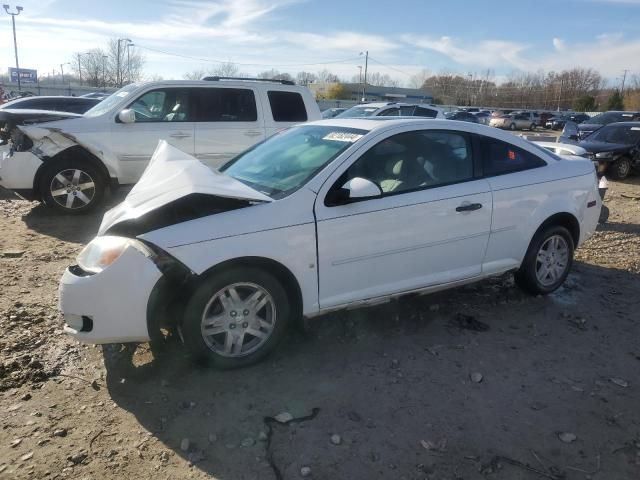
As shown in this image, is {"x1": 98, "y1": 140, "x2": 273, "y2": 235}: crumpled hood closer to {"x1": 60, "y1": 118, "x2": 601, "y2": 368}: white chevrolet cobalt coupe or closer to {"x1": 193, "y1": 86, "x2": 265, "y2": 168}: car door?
{"x1": 60, "y1": 118, "x2": 601, "y2": 368}: white chevrolet cobalt coupe

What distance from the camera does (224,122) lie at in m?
8.29

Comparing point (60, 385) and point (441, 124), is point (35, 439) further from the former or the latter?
point (441, 124)

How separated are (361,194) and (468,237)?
1224 mm

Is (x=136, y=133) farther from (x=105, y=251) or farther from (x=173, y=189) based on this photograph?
(x=105, y=251)

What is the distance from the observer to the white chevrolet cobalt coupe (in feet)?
10.5

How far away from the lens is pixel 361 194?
3.50m

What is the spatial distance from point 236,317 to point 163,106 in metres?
5.52

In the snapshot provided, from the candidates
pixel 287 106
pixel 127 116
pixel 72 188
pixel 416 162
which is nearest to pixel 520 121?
pixel 287 106

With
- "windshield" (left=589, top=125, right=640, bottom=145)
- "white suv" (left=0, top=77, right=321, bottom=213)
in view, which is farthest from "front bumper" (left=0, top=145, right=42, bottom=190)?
"windshield" (left=589, top=125, right=640, bottom=145)

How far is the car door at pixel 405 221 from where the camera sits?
3654mm

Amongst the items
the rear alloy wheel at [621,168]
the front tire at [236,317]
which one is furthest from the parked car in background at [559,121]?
the front tire at [236,317]

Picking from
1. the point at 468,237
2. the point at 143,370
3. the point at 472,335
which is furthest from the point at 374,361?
the point at 143,370

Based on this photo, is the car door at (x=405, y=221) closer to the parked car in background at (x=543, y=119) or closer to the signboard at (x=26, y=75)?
the parked car in background at (x=543, y=119)

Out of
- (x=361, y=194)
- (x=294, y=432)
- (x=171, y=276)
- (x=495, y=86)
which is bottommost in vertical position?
(x=294, y=432)
